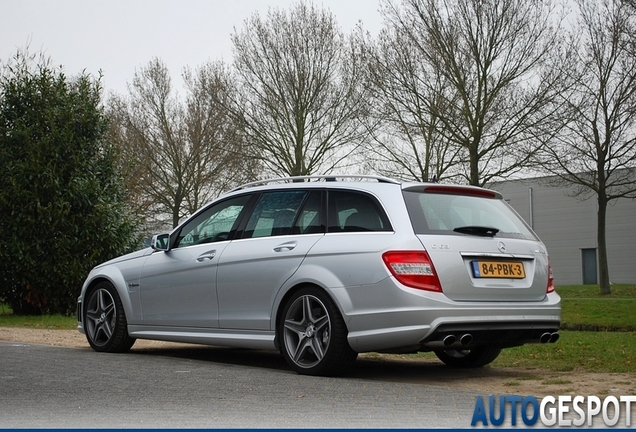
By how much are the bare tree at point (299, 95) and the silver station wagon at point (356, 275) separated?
2624cm

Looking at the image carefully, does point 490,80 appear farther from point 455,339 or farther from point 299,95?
point 455,339

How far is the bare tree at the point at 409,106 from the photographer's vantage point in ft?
100.0

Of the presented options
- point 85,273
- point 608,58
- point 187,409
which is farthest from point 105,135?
point 608,58

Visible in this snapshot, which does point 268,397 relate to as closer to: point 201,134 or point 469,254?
point 469,254

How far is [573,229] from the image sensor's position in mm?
55781

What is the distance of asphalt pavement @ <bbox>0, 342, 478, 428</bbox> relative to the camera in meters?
5.91

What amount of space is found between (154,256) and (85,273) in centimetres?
975

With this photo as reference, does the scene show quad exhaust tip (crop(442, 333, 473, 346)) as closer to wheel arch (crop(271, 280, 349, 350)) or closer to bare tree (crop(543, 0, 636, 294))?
wheel arch (crop(271, 280, 349, 350))

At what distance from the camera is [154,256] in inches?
398

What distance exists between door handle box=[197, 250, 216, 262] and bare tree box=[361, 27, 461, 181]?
69.7 feet

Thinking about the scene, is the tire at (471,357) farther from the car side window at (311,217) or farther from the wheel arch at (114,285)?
the wheel arch at (114,285)

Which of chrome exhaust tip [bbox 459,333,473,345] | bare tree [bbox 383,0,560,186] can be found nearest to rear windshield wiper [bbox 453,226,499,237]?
chrome exhaust tip [bbox 459,333,473,345]

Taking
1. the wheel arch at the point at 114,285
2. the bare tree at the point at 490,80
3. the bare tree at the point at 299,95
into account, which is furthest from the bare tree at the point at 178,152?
the wheel arch at the point at 114,285

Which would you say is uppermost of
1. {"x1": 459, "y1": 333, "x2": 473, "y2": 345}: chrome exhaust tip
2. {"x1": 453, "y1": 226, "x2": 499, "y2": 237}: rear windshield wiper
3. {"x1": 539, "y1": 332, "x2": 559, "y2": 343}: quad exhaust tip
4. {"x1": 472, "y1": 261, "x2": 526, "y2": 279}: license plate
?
{"x1": 453, "y1": 226, "x2": 499, "y2": 237}: rear windshield wiper
